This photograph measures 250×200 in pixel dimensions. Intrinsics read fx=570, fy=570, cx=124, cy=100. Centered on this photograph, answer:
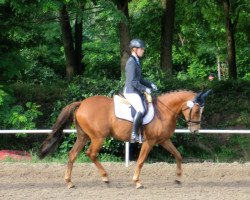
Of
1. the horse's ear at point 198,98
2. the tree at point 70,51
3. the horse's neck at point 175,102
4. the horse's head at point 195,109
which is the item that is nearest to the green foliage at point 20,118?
the horse's neck at point 175,102

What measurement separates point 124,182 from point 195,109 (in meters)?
2.17

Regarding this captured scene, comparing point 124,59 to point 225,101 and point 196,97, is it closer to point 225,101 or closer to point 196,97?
point 225,101

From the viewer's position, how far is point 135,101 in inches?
419

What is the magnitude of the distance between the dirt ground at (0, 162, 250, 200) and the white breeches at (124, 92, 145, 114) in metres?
1.50

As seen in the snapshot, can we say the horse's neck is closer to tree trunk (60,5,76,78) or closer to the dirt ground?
the dirt ground

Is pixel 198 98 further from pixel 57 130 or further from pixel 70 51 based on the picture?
pixel 70 51

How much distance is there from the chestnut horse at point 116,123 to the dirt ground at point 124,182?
40 centimetres

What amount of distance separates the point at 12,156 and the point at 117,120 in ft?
14.9

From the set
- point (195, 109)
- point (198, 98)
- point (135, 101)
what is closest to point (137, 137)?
point (135, 101)

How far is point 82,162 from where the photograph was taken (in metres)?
14.0

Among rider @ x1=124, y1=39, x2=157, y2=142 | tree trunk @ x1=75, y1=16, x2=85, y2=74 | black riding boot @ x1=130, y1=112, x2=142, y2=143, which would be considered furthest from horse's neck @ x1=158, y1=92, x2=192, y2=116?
tree trunk @ x1=75, y1=16, x2=85, y2=74

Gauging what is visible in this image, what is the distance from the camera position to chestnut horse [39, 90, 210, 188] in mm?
10656

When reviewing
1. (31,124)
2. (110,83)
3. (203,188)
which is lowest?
(203,188)

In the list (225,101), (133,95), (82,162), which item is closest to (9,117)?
(82,162)
